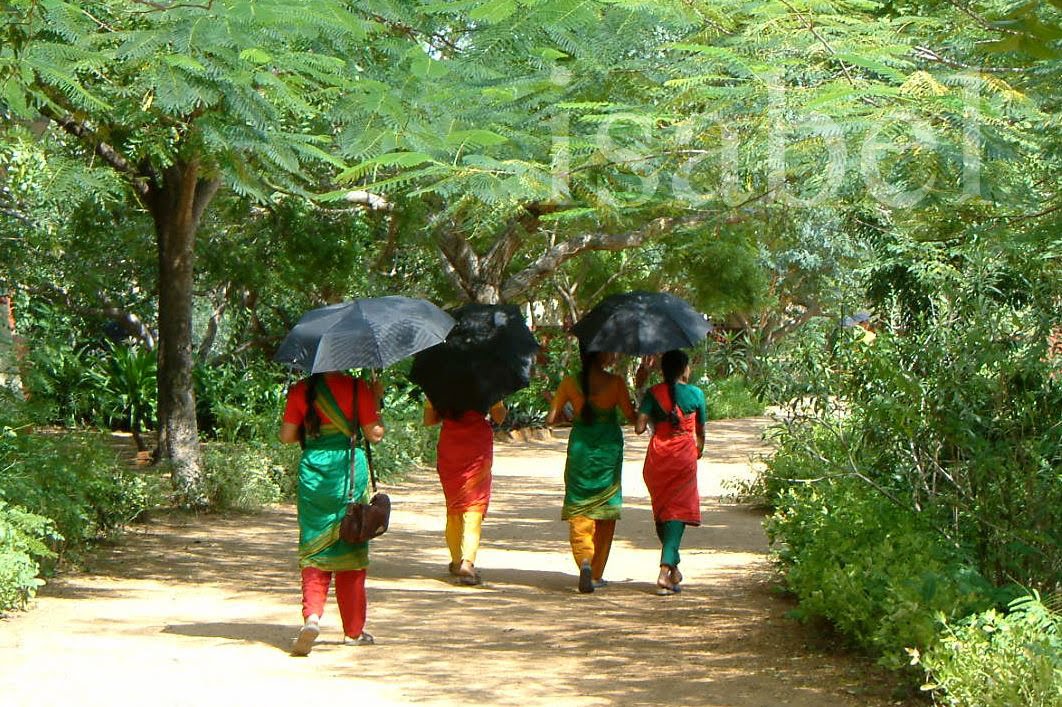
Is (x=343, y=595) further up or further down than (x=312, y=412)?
further down

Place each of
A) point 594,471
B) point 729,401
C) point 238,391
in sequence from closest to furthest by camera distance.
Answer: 1. point 594,471
2. point 238,391
3. point 729,401

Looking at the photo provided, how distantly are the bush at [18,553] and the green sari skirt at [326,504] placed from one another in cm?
200

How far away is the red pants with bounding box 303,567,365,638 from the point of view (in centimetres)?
721

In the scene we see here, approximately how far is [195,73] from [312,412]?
1908mm

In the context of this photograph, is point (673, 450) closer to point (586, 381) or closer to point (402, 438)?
point (586, 381)

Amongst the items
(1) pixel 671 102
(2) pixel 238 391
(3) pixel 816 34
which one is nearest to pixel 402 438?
(2) pixel 238 391

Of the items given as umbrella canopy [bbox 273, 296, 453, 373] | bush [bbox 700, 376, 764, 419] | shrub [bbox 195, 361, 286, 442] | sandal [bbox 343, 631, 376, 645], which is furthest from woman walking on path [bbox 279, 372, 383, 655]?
bush [bbox 700, 376, 764, 419]

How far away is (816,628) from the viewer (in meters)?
7.60

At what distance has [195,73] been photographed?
634 cm

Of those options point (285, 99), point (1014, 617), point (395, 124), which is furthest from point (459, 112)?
point (1014, 617)

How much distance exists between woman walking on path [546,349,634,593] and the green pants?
36 cm

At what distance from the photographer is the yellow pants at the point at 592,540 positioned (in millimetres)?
9305

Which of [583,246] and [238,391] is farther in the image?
[238,391]

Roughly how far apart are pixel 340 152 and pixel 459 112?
0.60m
